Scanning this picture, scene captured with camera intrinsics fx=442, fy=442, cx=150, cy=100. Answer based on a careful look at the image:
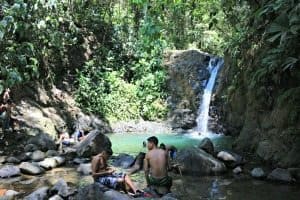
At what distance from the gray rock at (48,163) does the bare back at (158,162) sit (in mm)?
4390

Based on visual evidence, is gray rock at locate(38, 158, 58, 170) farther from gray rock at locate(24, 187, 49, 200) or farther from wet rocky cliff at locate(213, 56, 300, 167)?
wet rocky cliff at locate(213, 56, 300, 167)

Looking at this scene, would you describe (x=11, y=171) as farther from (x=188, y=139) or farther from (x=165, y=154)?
(x=188, y=139)

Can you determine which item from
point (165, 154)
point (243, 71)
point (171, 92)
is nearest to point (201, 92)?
point (171, 92)

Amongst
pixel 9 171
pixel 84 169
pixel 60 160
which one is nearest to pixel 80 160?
pixel 60 160

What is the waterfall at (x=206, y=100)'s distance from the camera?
18995 mm

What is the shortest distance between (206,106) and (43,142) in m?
8.72

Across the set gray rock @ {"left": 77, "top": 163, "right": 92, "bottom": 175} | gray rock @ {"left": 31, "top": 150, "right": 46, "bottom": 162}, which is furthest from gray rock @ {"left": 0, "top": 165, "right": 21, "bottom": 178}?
gray rock @ {"left": 77, "top": 163, "right": 92, "bottom": 175}

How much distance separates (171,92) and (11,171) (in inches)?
467

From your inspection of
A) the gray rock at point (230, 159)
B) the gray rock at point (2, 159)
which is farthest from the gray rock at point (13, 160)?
the gray rock at point (230, 159)

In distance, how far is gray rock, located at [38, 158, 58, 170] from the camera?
36.2 ft

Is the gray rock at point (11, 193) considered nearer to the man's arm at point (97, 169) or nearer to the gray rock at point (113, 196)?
the man's arm at point (97, 169)

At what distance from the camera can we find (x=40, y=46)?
731 inches

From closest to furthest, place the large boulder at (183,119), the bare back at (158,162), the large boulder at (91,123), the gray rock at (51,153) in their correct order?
the bare back at (158,162) < the gray rock at (51,153) < the large boulder at (91,123) < the large boulder at (183,119)

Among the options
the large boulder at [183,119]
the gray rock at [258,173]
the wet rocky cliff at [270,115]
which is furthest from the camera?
the large boulder at [183,119]
